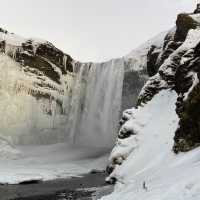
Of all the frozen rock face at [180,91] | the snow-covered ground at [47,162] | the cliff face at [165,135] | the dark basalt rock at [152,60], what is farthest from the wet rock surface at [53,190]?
the dark basalt rock at [152,60]

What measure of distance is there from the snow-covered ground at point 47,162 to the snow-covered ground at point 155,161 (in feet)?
38.8

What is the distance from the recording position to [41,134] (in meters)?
56.3

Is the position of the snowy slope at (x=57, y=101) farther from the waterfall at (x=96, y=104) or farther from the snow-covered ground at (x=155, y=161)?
the snow-covered ground at (x=155, y=161)

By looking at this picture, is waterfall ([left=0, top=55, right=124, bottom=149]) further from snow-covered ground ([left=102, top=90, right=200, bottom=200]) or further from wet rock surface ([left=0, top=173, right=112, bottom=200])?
snow-covered ground ([left=102, top=90, right=200, bottom=200])

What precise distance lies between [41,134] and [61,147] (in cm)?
324

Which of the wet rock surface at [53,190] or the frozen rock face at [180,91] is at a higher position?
the frozen rock face at [180,91]

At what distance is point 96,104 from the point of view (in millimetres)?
59469

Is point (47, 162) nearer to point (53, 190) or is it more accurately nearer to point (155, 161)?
point (53, 190)

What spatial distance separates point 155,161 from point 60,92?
38.5m

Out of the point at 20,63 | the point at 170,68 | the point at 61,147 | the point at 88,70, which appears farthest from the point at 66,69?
the point at 170,68

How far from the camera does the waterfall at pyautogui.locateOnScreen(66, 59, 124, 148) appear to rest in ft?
189

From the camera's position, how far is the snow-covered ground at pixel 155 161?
11141 mm

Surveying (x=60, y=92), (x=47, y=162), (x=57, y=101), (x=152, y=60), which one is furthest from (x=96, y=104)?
(x=152, y=60)

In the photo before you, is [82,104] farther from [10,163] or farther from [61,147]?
[10,163]
